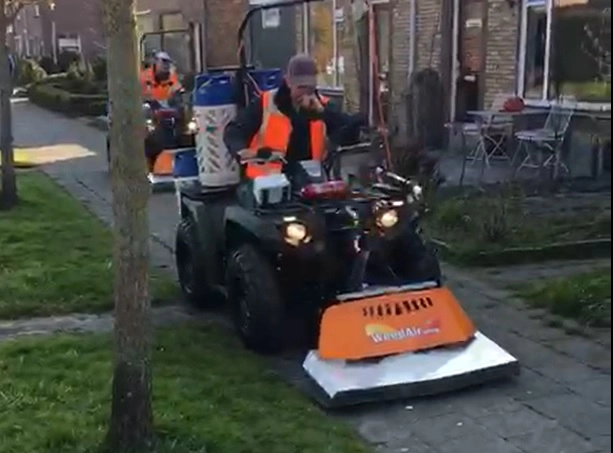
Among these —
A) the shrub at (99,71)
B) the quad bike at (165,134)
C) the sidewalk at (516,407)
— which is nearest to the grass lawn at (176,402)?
the sidewalk at (516,407)

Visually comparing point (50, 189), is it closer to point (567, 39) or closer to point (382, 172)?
point (567, 39)

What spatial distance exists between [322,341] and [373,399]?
46 cm

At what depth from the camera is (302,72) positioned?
625 centimetres

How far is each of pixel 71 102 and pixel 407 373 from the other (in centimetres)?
2283

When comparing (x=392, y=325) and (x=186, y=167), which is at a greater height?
(x=186, y=167)

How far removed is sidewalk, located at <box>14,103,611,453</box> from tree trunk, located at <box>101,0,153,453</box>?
1137 mm

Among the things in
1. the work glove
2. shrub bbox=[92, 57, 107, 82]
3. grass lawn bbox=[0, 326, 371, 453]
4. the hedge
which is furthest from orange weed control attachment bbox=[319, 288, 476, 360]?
shrub bbox=[92, 57, 107, 82]

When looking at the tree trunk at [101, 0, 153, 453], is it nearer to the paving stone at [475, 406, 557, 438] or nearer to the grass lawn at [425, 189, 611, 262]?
the paving stone at [475, 406, 557, 438]

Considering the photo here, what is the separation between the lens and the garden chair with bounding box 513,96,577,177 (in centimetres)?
1184

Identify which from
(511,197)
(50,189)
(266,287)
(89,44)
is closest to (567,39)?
(511,197)

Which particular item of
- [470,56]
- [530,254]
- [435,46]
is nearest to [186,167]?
[530,254]

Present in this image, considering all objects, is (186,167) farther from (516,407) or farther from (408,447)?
(408,447)

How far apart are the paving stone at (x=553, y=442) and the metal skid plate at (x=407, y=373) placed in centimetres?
60

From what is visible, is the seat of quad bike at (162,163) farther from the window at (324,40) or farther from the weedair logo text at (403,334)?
the weedair logo text at (403,334)
